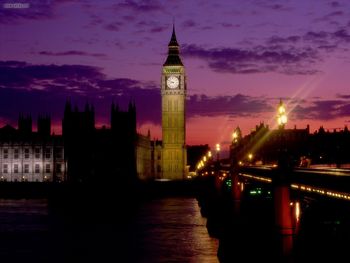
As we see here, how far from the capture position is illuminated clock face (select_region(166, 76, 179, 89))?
138 meters

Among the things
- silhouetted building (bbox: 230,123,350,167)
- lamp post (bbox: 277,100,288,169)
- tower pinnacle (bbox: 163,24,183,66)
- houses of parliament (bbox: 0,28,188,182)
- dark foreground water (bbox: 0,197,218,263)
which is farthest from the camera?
tower pinnacle (bbox: 163,24,183,66)

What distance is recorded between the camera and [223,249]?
28.6 meters

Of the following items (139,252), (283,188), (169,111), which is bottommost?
(139,252)

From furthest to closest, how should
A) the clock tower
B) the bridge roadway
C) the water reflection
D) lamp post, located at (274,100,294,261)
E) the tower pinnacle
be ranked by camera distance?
the tower pinnacle < the clock tower < the water reflection < lamp post, located at (274,100,294,261) < the bridge roadway

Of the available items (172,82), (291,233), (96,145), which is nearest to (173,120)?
(172,82)

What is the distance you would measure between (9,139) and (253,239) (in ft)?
293

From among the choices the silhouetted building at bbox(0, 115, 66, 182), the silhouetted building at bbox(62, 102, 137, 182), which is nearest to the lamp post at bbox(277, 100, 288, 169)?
the silhouetted building at bbox(62, 102, 137, 182)

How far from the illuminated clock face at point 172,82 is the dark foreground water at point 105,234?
6827cm

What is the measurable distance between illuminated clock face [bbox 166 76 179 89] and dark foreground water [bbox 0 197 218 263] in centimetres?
6827

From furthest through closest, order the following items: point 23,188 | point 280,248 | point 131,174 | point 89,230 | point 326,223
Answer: point 131,174 < point 23,188 < point 89,230 < point 326,223 < point 280,248

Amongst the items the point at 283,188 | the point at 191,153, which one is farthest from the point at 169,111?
the point at 283,188

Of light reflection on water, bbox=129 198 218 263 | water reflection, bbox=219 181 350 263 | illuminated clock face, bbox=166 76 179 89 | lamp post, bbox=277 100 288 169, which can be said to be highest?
illuminated clock face, bbox=166 76 179 89

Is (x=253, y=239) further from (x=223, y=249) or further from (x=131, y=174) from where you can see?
(x=131, y=174)

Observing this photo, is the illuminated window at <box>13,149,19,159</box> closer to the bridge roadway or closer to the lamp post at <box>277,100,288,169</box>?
the bridge roadway
